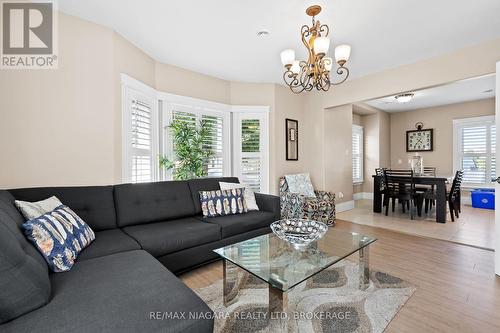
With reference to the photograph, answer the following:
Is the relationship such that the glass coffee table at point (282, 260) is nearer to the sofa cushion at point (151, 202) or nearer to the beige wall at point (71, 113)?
the sofa cushion at point (151, 202)

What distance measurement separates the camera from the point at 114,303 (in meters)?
1.08

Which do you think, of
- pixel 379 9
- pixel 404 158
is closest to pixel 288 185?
pixel 379 9

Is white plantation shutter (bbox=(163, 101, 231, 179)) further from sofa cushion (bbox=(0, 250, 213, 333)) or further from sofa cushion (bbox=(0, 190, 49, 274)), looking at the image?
sofa cushion (bbox=(0, 250, 213, 333))

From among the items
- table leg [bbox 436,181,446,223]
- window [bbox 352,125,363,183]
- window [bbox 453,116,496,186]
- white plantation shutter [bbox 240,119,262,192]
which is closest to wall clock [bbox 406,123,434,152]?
window [bbox 453,116,496,186]

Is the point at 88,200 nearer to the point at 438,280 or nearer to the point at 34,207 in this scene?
the point at 34,207

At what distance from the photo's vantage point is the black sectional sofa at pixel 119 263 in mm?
971

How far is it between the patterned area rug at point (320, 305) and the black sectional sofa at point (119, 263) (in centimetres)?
51

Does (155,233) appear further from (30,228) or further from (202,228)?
(30,228)

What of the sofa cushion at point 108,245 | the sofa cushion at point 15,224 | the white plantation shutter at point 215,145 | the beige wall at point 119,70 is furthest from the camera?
the white plantation shutter at point 215,145

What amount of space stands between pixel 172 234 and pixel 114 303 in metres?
1.07

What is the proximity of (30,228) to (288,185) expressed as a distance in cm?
354

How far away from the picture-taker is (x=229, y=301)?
1808 millimetres

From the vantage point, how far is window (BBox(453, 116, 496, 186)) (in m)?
5.55

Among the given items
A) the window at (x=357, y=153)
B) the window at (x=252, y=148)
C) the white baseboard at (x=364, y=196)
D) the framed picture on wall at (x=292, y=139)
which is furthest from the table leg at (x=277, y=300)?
the white baseboard at (x=364, y=196)
